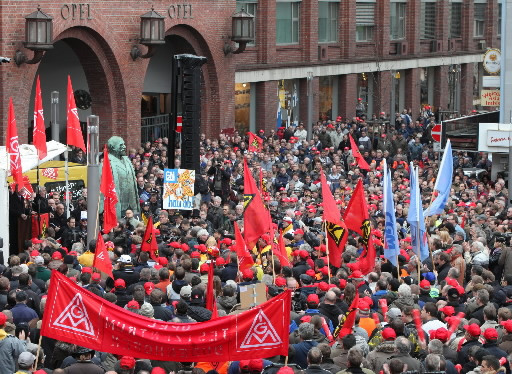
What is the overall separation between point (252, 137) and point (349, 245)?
1465 cm

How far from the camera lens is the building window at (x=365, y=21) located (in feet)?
176

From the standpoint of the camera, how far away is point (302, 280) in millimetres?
17938

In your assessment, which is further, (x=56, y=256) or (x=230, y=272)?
(x=56, y=256)

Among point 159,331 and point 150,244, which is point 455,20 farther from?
point 159,331

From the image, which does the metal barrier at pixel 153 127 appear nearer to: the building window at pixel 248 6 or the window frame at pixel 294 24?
the building window at pixel 248 6

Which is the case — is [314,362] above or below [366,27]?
below

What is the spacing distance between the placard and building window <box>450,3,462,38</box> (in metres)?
38.1

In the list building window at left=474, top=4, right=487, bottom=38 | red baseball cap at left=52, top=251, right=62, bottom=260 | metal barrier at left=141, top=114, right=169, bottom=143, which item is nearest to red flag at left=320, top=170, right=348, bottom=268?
red baseball cap at left=52, top=251, right=62, bottom=260

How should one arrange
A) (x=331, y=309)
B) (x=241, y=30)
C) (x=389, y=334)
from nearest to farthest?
1. (x=389, y=334)
2. (x=331, y=309)
3. (x=241, y=30)

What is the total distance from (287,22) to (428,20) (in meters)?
12.5

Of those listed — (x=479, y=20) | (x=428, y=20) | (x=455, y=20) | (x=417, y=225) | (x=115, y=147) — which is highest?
(x=479, y=20)

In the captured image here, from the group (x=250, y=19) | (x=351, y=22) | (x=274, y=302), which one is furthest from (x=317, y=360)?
(x=351, y=22)

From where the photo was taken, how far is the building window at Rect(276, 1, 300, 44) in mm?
48375

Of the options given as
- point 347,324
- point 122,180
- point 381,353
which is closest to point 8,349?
point 347,324
